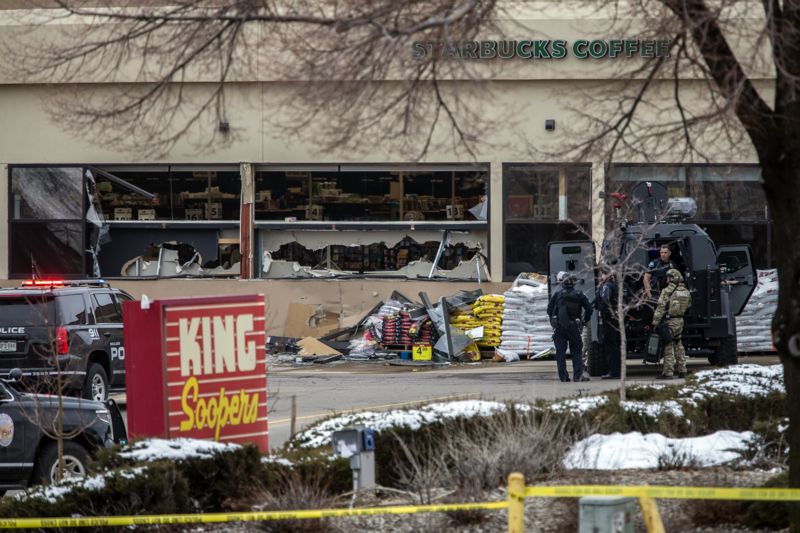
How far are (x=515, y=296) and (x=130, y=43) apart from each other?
16.9 m

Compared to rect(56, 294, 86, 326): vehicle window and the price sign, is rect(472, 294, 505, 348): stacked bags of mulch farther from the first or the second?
rect(56, 294, 86, 326): vehicle window

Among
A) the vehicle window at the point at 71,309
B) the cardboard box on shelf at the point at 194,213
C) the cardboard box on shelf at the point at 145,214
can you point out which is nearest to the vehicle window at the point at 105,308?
the vehicle window at the point at 71,309

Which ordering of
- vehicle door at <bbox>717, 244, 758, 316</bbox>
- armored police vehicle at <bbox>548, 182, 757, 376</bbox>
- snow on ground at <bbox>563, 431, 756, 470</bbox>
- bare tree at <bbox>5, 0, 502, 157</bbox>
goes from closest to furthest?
1. bare tree at <bbox>5, 0, 502, 157</bbox>
2. snow on ground at <bbox>563, 431, 756, 470</bbox>
3. armored police vehicle at <bbox>548, 182, 757, 376</bbox>
4. vehicle door at <bbox>717, 244, 758, 316</bbox>

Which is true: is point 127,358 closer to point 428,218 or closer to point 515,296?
point 515,296

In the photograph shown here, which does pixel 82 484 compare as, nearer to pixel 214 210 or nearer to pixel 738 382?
pixel 738 382

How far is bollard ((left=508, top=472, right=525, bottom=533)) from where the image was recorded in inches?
231

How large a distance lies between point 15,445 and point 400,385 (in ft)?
31.1

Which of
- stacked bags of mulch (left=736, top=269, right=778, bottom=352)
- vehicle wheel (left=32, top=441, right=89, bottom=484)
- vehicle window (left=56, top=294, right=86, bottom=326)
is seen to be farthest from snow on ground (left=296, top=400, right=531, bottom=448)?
stacked bags of mulch (left=736, top=269, right=778, bottom=352)

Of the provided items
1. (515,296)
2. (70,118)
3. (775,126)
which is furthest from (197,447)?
(515,296)

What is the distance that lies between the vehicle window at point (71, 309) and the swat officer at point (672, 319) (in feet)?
28.4

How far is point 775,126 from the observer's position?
7.29 m

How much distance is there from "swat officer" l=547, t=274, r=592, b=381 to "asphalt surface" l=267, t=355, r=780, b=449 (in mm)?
374

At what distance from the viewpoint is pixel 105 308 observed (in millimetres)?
18406

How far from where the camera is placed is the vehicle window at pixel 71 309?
1730cm
